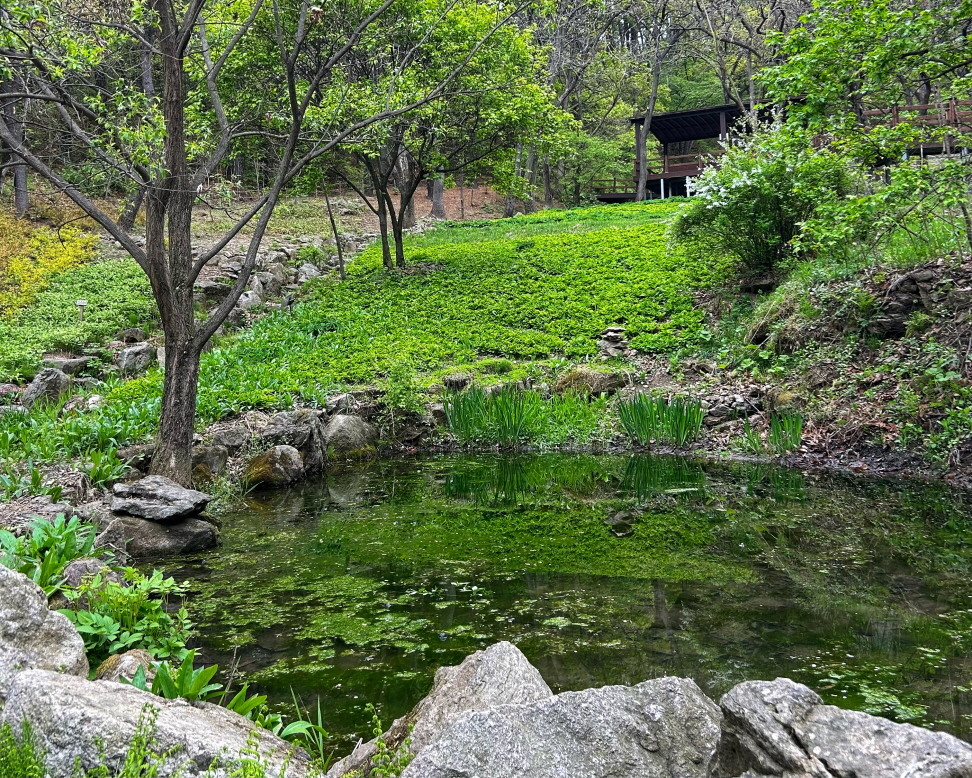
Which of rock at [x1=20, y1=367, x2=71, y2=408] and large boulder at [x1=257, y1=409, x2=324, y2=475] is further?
rock at [x1=20, y1=367, x2=71, y2=408]

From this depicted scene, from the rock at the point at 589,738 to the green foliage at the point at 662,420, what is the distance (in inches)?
266

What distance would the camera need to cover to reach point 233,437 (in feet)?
30.0

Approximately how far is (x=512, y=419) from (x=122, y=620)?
21.6ft

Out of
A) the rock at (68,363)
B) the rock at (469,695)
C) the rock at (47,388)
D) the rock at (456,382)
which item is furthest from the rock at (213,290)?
the rock at (469,695)

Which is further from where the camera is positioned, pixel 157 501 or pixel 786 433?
pixel 786 433

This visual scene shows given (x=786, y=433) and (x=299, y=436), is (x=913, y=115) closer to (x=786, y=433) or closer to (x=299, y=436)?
(x=786, y=433)

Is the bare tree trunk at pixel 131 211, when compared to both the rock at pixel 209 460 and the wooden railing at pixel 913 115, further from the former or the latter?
the wooden railing at pixel 913 115

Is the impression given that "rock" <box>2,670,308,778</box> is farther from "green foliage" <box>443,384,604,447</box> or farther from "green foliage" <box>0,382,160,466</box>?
"green foliage" <box>443,384,604,447</box>

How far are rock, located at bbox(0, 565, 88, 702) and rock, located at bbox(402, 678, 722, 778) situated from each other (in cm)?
168

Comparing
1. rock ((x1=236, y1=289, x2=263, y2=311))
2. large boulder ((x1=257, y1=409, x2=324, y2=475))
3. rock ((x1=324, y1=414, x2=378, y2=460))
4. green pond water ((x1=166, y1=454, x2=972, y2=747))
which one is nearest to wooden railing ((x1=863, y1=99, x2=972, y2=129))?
green pond water ((x1=166, y1=454, x2=972, y2=747))

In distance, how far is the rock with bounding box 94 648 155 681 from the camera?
10.7 ft

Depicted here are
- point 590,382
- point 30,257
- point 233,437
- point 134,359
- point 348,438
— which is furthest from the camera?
point 30,257

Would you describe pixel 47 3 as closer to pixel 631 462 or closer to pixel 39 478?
pixel 39 478

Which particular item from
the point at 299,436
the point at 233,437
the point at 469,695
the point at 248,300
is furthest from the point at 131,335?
the point at 469,695
